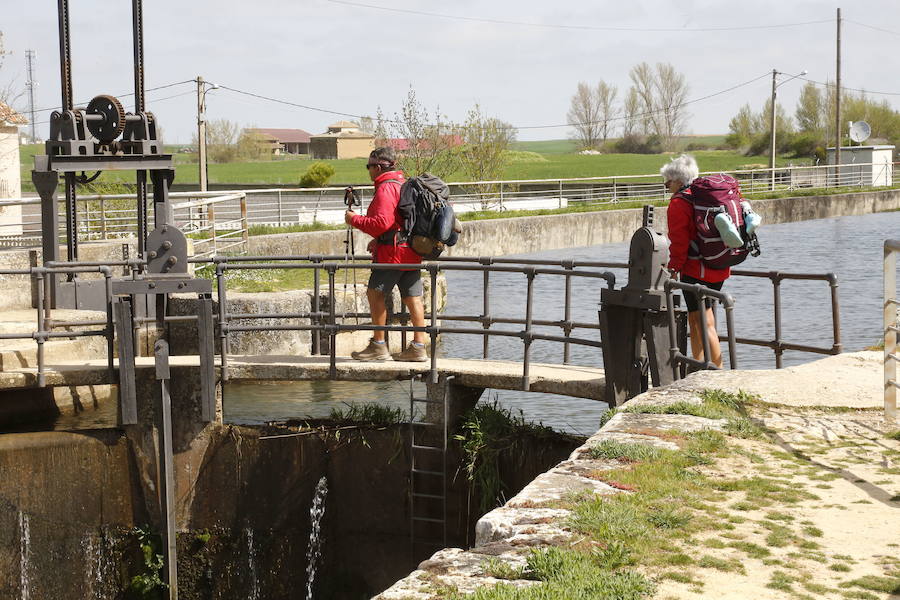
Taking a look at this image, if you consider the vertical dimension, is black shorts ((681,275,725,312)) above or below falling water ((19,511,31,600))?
above

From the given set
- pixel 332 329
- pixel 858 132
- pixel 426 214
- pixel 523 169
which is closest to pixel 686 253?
pixel 426 214

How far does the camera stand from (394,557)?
9.58 m

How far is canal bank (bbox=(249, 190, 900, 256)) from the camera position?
2391cm

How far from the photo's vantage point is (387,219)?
8.92 metres

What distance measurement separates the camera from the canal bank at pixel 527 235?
2391cm

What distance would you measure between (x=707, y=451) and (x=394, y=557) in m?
4.35

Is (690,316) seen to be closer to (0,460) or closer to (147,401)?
(147,401)

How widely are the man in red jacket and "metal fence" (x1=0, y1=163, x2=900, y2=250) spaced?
910cm

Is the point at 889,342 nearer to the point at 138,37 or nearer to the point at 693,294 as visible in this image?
the point at 693,294

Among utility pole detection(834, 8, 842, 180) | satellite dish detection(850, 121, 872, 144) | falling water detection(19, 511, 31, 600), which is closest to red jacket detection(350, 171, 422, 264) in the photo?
falling water detection(19, 511, 31, 600)

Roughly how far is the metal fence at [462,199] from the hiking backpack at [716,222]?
11.3 m

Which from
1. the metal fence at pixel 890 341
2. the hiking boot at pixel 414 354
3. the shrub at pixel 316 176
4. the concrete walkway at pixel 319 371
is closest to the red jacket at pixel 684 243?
the concrete walkway at pixel 319 371

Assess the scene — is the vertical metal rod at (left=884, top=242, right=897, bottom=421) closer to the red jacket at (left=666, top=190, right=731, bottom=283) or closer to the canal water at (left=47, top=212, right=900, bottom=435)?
the red jacket at (left=666, top=190, right=731, bottom=283)

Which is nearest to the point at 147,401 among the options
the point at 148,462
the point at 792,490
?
the point at 148,462
